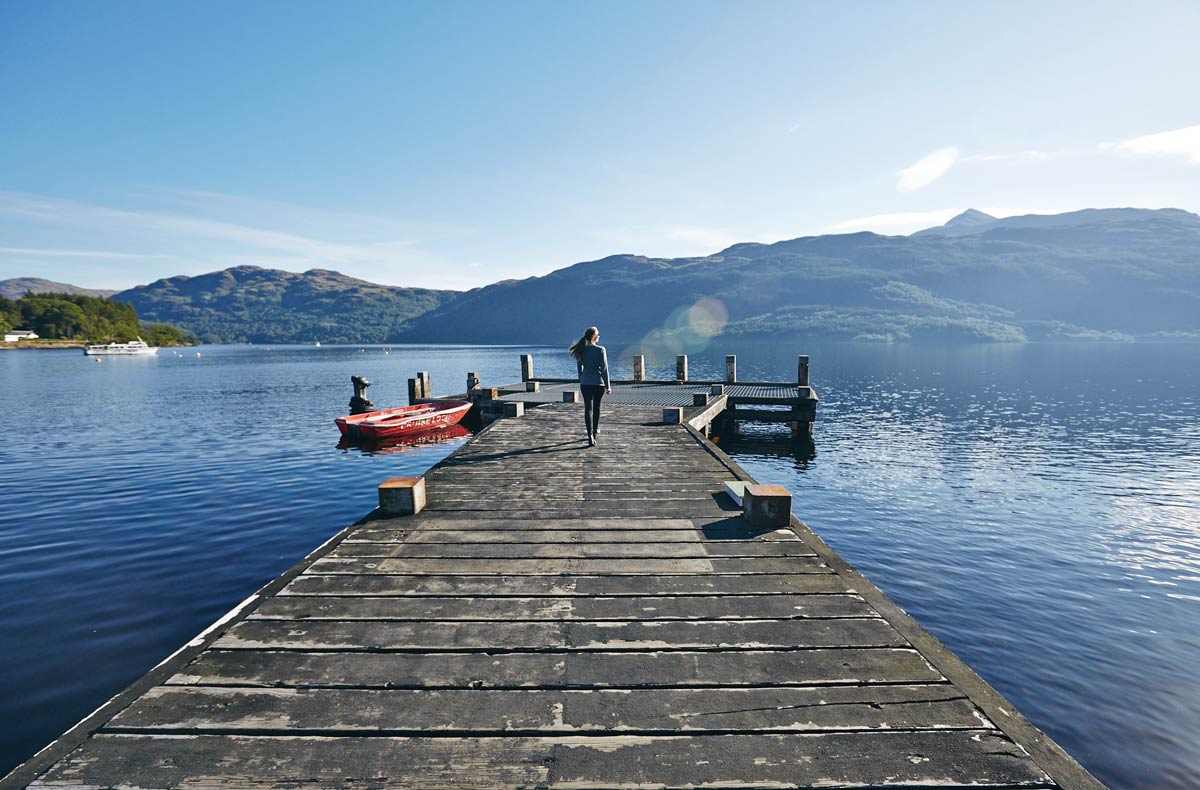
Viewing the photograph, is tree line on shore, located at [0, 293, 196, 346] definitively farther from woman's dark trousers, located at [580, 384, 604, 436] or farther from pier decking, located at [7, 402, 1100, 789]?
pier decking, located at [7, 402, 1100, 789]

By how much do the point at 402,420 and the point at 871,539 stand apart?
19.0m

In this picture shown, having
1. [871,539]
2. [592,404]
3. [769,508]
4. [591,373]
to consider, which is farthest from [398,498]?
[871,539]

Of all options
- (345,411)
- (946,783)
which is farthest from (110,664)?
(345,411)

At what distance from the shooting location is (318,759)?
9.80 ft

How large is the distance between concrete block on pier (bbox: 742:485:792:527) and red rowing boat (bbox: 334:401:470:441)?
19.5 m

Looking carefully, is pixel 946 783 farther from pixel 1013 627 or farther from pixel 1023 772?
pixel 1013 627

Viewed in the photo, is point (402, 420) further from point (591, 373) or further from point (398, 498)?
point (398, 498)

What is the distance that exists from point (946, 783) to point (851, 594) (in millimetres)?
2355

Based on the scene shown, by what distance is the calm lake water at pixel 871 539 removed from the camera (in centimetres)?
742

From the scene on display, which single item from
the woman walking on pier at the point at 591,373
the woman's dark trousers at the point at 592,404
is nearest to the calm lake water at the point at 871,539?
the woman's dark trousers at the point at 592,404

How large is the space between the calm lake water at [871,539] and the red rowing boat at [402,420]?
140cm

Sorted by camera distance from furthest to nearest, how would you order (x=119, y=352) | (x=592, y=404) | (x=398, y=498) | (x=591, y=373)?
(x=119, y=352) < (x=592, y=404) < (x=591, y=373) < (x=398, y=498)

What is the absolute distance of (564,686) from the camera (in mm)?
3656

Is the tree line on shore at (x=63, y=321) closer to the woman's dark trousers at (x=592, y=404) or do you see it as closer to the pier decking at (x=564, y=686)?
the woman's dark trousers at (x=592, y=404)
